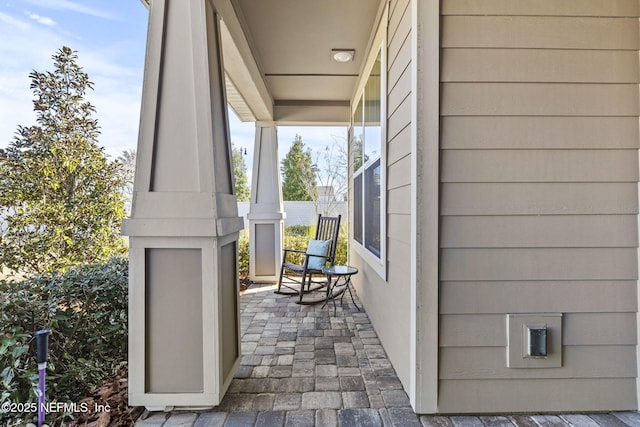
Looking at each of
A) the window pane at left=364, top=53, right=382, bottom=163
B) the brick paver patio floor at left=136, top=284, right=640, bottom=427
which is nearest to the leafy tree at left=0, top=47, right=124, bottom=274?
the brick paver patio floor at left=136, top=284, right=640, bottom=427

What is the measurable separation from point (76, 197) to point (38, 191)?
27 cm

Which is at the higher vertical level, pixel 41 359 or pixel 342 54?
pixel 342 54

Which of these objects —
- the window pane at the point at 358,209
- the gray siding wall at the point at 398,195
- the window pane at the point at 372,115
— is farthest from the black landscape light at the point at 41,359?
the window pane at the point at 358,209

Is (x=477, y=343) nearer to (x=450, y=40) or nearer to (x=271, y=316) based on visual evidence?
(x=450, y=40)

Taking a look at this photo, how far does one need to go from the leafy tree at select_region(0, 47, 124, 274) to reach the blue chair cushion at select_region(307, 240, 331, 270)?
2.06 metres

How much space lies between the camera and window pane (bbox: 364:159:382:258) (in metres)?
2.67

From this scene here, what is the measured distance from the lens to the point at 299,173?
11148mm

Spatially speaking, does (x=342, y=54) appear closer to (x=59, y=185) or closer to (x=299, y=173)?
(x=59, y=185)

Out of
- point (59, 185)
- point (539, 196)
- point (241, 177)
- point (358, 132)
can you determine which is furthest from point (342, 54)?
point (241, 177)

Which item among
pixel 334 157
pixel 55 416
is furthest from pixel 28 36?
pixel 334 157

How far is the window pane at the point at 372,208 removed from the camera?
8.77ft

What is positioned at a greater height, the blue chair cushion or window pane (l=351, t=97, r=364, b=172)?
window pane (l=351, t=97, r=364, b=172)

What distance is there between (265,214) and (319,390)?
10.8ft

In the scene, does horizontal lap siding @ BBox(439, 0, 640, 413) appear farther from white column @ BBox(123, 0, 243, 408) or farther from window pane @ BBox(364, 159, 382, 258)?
white column @ BBox(123, 0, 243, 408)
